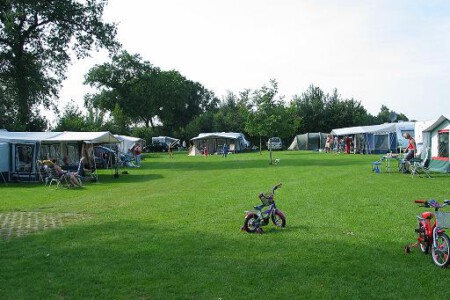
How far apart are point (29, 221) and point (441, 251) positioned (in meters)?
7.65

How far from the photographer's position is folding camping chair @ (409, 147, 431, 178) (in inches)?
639

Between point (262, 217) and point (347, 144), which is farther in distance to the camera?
point (347, 144)

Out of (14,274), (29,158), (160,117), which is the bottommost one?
(14,274)

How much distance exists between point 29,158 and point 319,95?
45.3 m

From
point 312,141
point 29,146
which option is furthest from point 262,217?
point 312,141

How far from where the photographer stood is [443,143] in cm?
1783

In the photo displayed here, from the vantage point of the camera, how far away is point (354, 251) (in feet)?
20.3

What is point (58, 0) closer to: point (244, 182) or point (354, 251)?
point (244, 182)

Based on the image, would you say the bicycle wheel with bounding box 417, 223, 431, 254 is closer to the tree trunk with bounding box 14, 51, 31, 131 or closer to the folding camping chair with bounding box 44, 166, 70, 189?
the folding camping chair with bounding box 44, 166, 70, 189

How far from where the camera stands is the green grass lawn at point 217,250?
15.9 feet

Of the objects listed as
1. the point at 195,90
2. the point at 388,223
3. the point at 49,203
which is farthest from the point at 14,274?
the point at 195,90

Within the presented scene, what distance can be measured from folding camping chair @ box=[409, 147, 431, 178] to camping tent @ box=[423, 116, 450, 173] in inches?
9.1

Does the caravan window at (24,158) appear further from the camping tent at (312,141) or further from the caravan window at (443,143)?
the camping tent at (312,141)

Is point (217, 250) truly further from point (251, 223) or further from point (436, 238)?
point (436, 238)
